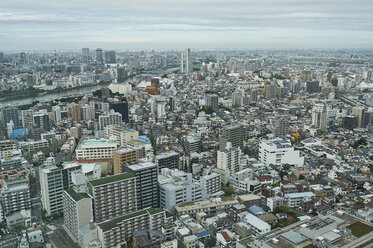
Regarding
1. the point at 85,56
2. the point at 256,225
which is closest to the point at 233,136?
the point at 256,225

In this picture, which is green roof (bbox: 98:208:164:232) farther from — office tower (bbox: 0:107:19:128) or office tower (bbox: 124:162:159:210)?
office tower (bbox: 0:107:19:128)

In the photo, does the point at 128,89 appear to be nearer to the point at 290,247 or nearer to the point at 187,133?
the point at 187,133

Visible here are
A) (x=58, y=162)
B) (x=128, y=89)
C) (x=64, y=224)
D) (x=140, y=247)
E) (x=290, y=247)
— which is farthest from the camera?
(x=128, y=89)

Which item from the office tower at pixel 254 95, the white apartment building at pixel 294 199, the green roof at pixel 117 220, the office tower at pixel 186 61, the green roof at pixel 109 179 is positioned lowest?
the white apartment building at pixel 294 199

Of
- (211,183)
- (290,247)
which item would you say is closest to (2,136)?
(211,183)

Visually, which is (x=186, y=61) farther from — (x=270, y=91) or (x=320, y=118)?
(x=320, y=118)

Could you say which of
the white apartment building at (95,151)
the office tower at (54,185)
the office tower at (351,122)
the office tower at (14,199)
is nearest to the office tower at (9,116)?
the white apartment building at (95,151)

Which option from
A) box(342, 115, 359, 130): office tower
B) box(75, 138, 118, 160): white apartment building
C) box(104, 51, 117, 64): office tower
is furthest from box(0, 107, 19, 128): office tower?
box(104, 51, 117, 64): office tower

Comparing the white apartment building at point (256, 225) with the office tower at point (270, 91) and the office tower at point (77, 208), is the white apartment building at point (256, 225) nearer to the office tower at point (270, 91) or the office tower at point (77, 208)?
the office tower at point (77, 208)
